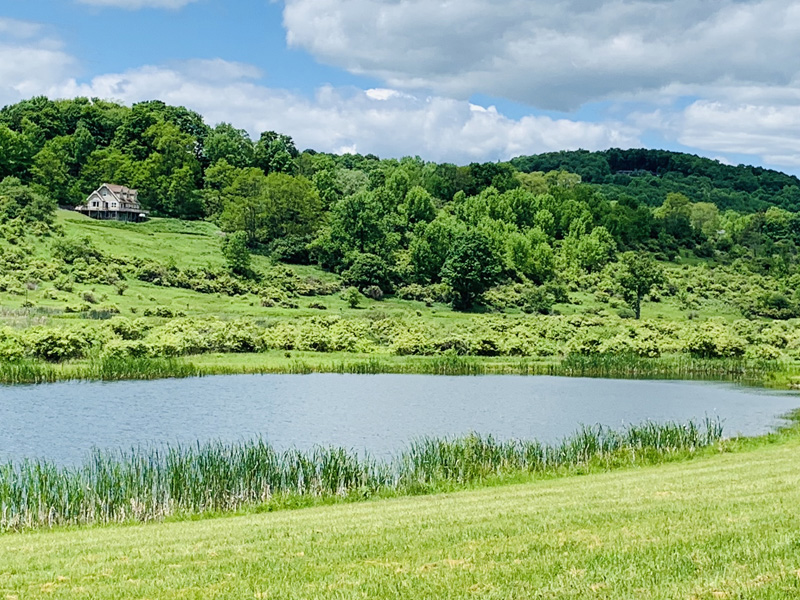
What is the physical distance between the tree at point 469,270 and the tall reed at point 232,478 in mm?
73176

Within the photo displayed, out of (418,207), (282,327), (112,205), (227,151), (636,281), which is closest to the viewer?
(282,327)

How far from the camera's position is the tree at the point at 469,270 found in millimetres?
102688

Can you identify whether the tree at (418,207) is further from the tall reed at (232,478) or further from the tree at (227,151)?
the tall reed at (232,478)

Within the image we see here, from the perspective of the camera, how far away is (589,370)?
206 ft

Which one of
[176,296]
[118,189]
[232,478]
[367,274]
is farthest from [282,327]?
[118,189]

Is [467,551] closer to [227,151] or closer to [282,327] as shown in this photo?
[282,327]

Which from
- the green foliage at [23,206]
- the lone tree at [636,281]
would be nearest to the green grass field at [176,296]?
the lone tree at [636,281]

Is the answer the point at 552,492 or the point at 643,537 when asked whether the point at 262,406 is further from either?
the point at 643,537

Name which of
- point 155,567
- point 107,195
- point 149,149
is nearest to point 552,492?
point 155,567

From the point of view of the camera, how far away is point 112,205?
408 ft

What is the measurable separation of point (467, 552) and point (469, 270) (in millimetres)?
91276

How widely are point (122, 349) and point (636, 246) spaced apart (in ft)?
341

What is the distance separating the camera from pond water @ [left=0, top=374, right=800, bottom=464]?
3394 centimetres

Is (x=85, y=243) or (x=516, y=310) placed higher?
(x=85, y=243)
